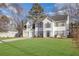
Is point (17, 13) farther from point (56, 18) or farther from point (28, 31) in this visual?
point (56, 18)

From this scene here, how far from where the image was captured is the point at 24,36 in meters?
2.43

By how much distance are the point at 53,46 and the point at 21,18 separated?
371 mm

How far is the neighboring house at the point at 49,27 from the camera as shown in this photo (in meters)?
2.41

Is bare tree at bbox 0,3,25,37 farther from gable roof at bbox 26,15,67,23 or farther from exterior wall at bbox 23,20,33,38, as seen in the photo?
gable roof at bbox 26,15,67,23

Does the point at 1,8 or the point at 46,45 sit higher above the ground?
the point at 1,8

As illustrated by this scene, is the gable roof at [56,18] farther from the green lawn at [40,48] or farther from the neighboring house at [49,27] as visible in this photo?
the green lawn at [40,48]

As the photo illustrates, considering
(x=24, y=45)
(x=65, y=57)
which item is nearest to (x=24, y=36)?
(x=24, y=45)

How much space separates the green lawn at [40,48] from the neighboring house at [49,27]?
52mm

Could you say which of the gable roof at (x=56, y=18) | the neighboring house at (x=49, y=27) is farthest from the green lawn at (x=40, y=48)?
the gable roof at (x=56, y=18)

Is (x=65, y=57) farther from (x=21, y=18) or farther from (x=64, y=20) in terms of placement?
(x=21, y=18)

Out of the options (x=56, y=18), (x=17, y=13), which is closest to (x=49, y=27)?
(x=56, y=18)

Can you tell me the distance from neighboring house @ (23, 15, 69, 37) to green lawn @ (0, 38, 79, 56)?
0.05 metres

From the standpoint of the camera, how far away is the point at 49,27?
2.42 m

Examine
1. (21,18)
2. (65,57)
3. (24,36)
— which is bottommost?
(65,57)
